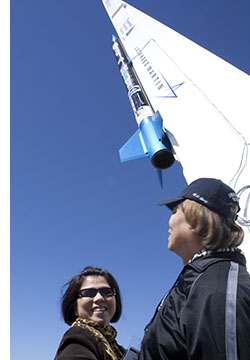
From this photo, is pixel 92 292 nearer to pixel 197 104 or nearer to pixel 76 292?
pixel 76 292

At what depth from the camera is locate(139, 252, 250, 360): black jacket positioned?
1117 millimetres

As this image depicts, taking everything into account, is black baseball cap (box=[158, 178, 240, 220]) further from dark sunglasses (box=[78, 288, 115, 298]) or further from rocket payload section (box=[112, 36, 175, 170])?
rocket payload section (box=[112, 36, 175, 170])

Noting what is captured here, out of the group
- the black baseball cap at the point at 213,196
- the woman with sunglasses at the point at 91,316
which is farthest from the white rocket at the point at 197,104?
the black baseball cap at the point at 213,196

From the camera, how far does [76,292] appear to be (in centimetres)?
222

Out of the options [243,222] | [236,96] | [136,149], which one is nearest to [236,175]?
[243,222]

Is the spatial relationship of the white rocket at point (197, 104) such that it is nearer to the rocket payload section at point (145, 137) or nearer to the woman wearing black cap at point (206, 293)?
the rocket payload section at point (145, 137)

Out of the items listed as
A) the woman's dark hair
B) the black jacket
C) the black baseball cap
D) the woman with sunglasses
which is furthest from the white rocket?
the black jacket

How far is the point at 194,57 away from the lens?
863 centimetres

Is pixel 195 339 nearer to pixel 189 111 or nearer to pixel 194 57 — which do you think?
pixel 189 111

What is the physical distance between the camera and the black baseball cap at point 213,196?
63.8 inches

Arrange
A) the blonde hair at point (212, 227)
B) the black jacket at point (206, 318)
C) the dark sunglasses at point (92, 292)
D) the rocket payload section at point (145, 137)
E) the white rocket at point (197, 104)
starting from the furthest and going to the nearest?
the rocket payload section at point (145, 137), the white rocket at point (197, 104), the dark sunglasses at point (92, 292), the blonde hair at point (212, 227), the black jacket at point (206, 318)

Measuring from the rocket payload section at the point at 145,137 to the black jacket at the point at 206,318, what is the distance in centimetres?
667

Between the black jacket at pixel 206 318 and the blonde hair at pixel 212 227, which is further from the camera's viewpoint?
the blonde hair at pixel 212 227

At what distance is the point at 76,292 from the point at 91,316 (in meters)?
0.21
